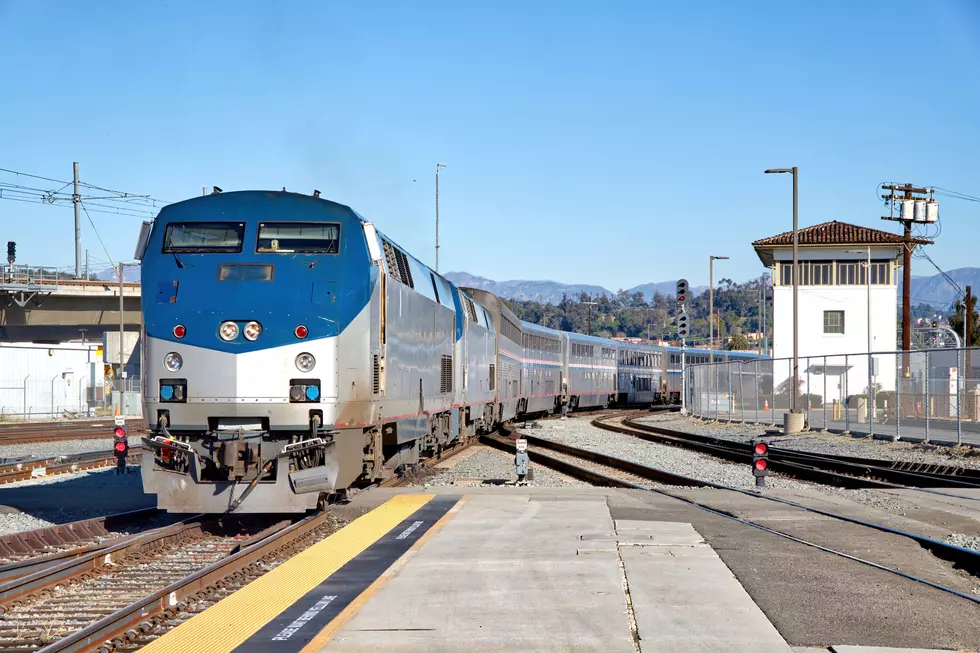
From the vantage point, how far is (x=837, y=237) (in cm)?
6131

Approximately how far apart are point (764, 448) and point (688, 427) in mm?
24450

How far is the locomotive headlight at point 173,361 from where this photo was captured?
1180cm

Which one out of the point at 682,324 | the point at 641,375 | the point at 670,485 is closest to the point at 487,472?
the point at 670,485

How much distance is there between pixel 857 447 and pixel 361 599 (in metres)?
22.6

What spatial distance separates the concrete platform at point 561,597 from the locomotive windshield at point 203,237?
4227 millimetres

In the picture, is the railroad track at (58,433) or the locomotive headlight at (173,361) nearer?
the locomotive headlight at (173,361)

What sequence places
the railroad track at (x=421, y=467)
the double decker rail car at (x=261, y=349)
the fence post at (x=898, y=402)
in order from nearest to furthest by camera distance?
the double decker rail car at (x=261, y=349)
the railroad track at (x=421, y=467)
the fence post at (x=898, y=402)

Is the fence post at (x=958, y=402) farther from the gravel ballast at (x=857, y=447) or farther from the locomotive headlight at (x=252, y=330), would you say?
the locomotive headlight at (x=252, y=330)

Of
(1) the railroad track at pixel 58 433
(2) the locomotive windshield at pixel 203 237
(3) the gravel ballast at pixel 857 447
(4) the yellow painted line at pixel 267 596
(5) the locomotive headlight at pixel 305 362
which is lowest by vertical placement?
(1) the railroad track at pixel 58 433

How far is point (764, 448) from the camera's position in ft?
57.4

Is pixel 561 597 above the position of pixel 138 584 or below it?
above

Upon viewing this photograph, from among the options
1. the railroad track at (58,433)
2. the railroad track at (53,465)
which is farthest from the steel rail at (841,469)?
the railroad track at (58,433)

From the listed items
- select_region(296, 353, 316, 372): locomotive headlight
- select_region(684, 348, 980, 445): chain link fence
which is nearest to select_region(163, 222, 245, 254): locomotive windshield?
select_region(296, 353, 316, 372): locomotive headlight

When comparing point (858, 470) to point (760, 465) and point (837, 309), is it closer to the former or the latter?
point (760, 465)
